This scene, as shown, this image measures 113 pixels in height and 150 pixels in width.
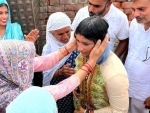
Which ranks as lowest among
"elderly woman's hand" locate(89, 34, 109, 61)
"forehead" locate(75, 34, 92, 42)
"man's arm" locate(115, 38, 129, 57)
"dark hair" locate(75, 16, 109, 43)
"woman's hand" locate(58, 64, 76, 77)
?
"woman's hand" locate(58, 64, 76, 77)

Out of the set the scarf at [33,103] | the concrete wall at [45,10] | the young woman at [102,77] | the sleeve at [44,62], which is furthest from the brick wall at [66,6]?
the scarf at [33,103]

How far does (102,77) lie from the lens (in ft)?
5.66

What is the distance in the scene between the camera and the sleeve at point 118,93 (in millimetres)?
1665

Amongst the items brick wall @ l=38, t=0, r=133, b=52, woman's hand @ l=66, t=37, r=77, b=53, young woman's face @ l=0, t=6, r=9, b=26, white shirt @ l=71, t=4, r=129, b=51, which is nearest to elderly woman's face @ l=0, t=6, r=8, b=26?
young woman's face @ l=0, t=6, r=9, b=26

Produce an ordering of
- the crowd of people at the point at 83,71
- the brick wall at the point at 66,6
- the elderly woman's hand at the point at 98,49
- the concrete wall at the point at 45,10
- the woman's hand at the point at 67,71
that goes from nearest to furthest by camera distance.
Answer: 1. the crowd of people at the point at 83,71
2. the elderly woman's hand at the point at 98,49
3. the woman's hand at the point at 67,71
4. the concrete wall at the point at 45,10
5. the brick wall at the point at 66,6

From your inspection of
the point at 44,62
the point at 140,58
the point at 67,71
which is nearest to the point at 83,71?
the point at 44,62

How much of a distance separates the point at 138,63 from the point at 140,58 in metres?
0.05

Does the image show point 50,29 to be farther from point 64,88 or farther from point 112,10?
point 64,88

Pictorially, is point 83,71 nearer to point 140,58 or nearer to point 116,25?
point 140,58

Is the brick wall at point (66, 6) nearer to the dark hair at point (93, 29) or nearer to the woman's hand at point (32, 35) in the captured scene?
the woman's hand at point (32, 35)

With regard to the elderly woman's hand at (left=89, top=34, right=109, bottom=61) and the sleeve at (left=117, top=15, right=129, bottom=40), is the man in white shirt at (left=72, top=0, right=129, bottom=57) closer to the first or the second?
the sleeve at (left=117, top=15, right=129, bottom=40)

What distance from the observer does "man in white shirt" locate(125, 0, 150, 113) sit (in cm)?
216

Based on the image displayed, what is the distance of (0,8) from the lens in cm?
297

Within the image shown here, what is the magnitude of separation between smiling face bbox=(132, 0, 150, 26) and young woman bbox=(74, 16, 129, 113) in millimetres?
550
